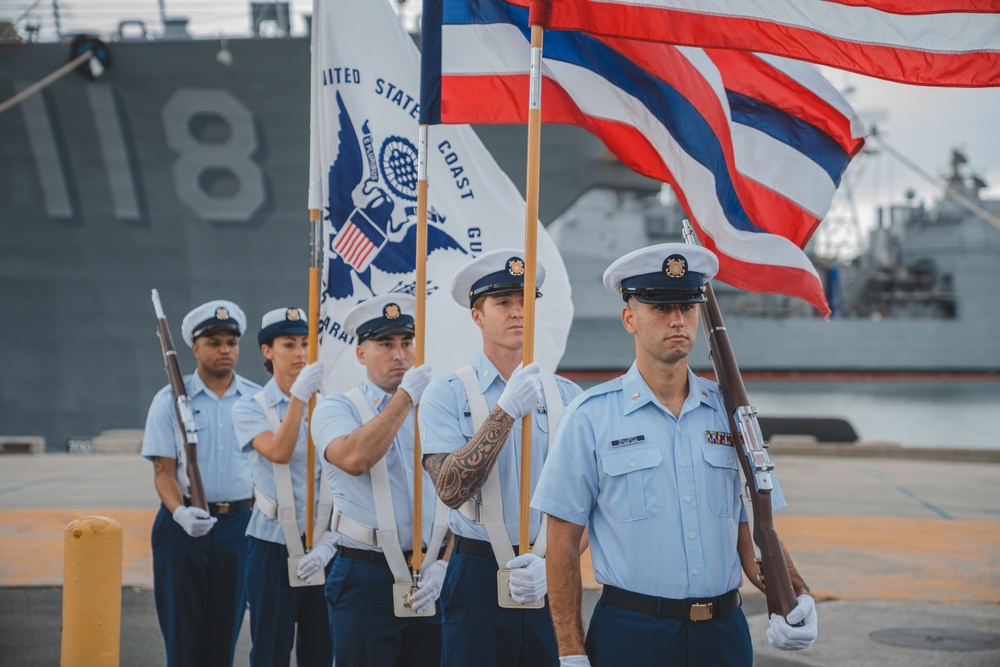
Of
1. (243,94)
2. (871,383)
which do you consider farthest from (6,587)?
(871,383)

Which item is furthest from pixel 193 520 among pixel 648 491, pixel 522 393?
pixel 648 491

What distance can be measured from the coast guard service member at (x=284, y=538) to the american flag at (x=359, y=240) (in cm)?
74

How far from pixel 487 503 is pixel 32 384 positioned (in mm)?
15126

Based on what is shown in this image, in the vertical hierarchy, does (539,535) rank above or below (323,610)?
above

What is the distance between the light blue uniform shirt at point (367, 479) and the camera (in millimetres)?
3625

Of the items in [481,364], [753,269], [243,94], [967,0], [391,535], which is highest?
[243,94]

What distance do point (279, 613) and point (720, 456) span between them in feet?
7.82

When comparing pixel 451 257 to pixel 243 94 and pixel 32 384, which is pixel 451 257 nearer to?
pixel 243 94

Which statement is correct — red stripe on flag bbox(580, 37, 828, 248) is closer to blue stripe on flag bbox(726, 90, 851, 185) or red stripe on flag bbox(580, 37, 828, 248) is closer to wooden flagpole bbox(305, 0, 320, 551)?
blue stripe on flag bbox(726, 90, 851, 185)

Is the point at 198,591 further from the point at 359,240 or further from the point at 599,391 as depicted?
the point at 599,391

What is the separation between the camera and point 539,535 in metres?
3.09

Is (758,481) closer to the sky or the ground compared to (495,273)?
closer to the ground

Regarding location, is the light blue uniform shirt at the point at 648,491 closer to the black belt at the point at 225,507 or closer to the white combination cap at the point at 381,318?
the white combination cap at the point at 381,318

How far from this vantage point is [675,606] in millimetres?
2521
